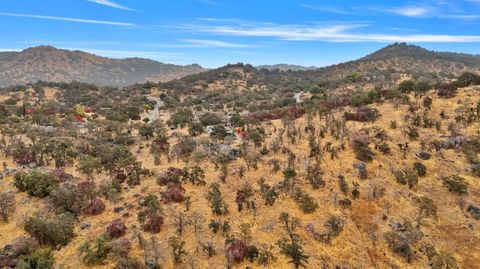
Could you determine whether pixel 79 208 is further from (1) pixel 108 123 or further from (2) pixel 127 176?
(1) pixel 108 123

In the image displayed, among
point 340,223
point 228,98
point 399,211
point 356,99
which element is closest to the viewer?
point 340,223

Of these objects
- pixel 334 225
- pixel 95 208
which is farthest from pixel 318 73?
pixel 95 208

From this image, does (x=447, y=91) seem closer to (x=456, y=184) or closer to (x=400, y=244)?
(x=456, y=184)

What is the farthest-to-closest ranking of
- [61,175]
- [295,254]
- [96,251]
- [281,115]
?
[281,115] < [61,175] < [96,251] < [295,254]

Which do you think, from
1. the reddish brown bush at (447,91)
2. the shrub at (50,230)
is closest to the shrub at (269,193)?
the shrub at (50,230)

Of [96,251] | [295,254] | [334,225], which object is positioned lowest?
[295,254]

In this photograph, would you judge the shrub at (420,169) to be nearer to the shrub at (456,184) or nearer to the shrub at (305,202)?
the shrub at (456,184)

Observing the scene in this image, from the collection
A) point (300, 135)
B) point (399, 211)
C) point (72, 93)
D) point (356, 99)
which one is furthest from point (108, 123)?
point (72, 93)

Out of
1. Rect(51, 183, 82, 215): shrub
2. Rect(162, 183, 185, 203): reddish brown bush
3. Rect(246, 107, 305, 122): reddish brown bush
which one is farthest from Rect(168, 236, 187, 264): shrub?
Rect(246, 107, 305, 122): reddish brown bush
